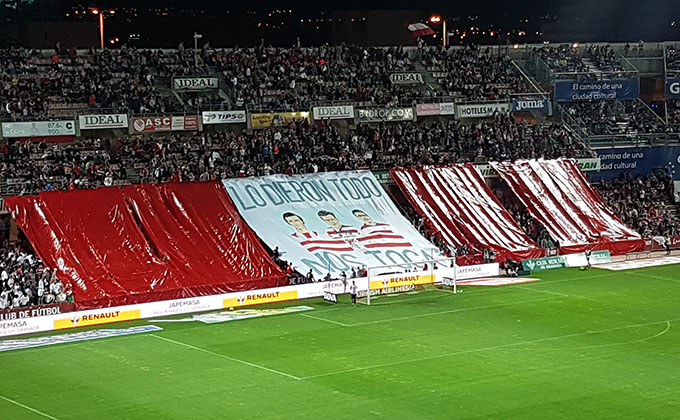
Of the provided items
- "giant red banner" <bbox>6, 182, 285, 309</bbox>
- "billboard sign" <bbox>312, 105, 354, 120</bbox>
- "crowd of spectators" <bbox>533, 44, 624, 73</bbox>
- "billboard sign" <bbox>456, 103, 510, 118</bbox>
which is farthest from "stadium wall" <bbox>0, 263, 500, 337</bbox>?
"crowd of spectators" <bbox>533, 44, 624, 73</bbox>

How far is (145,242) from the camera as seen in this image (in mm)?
38406

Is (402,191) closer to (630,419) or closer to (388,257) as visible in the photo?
(388,257)

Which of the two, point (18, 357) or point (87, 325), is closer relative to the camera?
point (18, 357)

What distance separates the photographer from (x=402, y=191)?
46.1 meters

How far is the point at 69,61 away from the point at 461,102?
18.9 meters

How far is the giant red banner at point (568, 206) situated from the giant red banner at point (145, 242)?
47.1ft

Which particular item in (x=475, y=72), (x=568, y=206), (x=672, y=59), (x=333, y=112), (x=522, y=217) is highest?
(x=672, y=59)

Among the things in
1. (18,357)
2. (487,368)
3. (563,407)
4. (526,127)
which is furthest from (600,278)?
(18,357)

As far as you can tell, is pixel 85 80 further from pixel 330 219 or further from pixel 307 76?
pixel 330 219

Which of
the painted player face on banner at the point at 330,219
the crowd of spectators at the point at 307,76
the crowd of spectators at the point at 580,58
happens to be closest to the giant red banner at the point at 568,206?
the crowd of spectators at the point at 307,76

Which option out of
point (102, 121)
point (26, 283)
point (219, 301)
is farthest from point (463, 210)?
point (26, 283)

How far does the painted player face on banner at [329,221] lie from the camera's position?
40.8 metres

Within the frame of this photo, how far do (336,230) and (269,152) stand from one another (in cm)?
534

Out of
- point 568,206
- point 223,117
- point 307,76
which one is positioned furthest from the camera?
point 307,76
